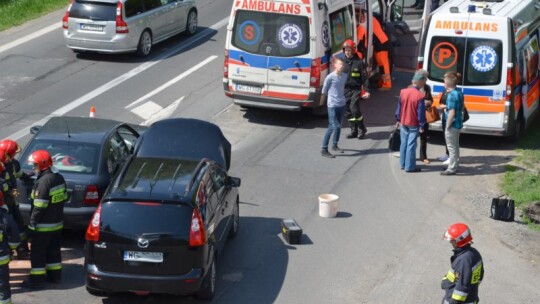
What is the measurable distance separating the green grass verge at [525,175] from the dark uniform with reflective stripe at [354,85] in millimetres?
2999

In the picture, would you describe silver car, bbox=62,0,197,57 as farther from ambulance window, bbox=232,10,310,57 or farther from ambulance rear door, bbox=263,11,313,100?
ambulance rear door, bbox=263,11,313,100

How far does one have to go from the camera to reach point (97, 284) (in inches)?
449

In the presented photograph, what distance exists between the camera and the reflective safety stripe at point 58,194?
12.3 metres

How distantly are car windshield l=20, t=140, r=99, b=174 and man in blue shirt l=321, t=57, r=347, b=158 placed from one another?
5.23 m

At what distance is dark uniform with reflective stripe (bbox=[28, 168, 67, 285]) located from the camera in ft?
40.1

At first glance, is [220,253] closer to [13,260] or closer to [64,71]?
[13,260]

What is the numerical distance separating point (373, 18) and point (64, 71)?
7.11 metres

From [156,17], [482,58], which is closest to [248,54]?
[482,58]

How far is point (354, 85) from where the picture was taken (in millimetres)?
18641

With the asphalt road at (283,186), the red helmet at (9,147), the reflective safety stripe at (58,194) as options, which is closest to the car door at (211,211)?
the asphalt road at (283,186)

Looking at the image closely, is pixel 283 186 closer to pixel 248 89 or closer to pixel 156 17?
pixel 248 89

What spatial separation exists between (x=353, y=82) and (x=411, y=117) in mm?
1916

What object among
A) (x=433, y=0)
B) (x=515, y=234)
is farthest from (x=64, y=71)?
(x=515, y=234)

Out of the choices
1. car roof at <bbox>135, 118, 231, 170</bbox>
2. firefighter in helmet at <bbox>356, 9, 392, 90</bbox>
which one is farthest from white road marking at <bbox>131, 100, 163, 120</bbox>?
firefighter in helmet at <bbox>356, 9, 392, 90</bbox>
